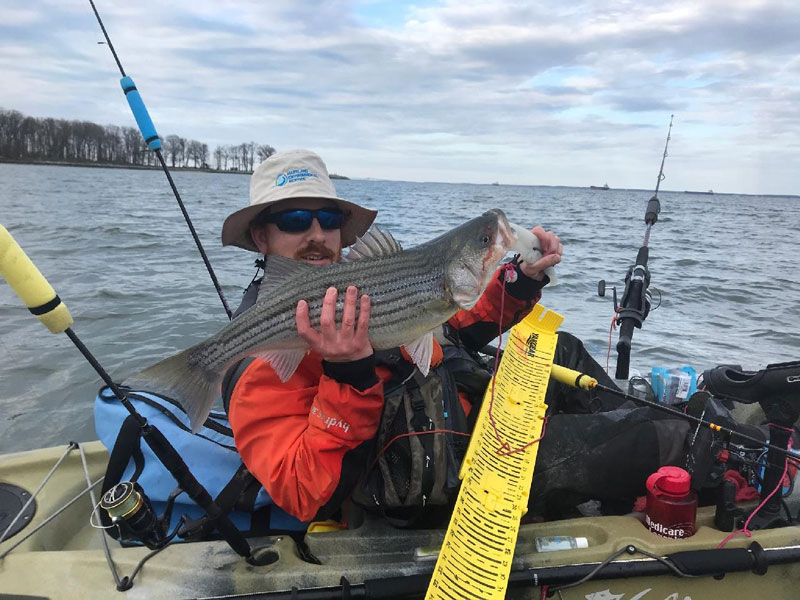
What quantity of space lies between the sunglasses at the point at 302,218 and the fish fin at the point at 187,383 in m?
1.04

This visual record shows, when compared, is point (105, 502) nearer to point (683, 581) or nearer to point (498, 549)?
point (498, 549)

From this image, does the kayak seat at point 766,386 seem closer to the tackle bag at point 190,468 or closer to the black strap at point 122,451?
the tackle bag at point 190,468

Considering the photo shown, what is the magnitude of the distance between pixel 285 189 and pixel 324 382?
1364mm

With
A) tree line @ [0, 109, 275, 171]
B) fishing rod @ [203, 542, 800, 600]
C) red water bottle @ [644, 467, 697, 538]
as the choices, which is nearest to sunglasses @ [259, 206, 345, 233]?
fishing rod @ [203, 542, 800, 600]

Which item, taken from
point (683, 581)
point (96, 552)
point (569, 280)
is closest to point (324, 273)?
point (96, 552)

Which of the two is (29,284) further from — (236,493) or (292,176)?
(292,176)

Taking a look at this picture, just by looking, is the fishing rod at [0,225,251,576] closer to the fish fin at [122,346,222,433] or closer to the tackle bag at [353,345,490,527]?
the fish fin at [122,346,222,433]

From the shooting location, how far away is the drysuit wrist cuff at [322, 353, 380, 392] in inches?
104

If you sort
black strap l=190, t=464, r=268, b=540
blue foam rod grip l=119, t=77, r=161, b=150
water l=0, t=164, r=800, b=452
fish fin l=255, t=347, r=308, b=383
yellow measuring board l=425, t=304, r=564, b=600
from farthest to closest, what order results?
water l=0, t=164, r=800, b=452 → blue foam rod grip l=119, t=77, r=161, b=150 → black strap l=190, t=464, r=268, b=540 → fish fin l=255, t=347, r=308, b=383 → yellow measuring board l=425, t=304, r=564, b=600

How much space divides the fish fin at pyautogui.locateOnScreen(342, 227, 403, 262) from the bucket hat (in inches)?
27.4

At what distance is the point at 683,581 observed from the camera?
2785 millimetres

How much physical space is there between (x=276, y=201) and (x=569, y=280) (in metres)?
14.0

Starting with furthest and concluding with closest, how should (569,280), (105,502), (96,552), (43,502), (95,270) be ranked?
1. (569,280)
2. (95,270)
3. (43,502)
4. (96,552)
5. (105,502)

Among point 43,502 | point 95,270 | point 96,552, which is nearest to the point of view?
point 96,552
